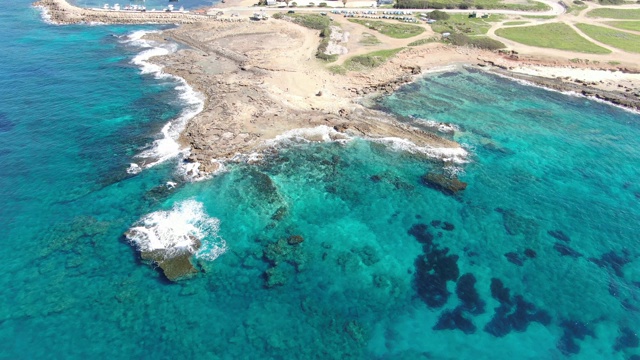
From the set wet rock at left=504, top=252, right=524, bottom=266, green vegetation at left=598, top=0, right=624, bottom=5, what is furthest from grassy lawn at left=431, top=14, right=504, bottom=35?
wet rock at left=504, top=252, right=524, bottom=266

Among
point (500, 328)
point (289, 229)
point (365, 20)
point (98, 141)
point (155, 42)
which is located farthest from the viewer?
point (365, 20)

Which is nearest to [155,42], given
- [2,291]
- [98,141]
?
[98,141]

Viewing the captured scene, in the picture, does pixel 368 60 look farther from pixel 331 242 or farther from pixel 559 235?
pixel 559 235

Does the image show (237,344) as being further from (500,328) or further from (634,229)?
(634,229)

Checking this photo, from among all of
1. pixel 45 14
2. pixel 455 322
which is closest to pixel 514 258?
pixel 455 322

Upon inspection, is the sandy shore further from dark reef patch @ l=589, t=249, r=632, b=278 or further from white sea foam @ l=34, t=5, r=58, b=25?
dark reef patch @ l=589, t=249, r=632, b=278

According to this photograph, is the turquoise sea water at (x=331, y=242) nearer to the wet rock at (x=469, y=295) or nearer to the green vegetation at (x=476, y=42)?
the wet rock at (x=469, y=295)
